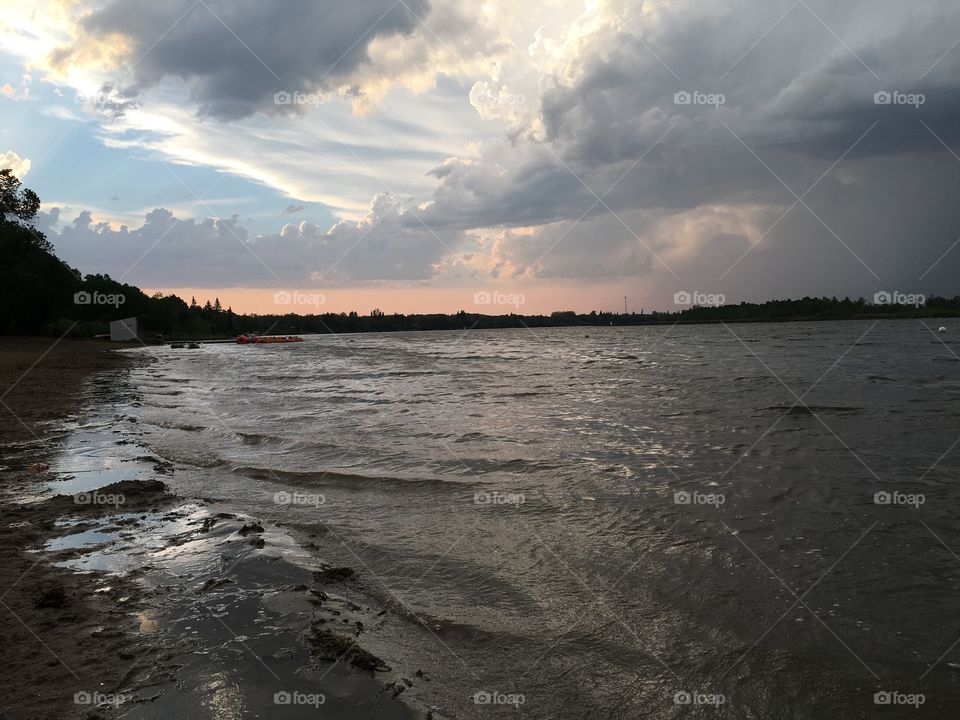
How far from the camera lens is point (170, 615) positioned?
5.20m

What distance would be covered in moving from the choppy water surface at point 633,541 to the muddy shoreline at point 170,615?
1.70 ft

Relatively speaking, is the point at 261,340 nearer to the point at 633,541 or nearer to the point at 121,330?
the point at 121,330

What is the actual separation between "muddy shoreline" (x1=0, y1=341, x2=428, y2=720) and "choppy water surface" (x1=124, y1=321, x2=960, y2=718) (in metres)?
0.52

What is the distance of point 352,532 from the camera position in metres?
8.41

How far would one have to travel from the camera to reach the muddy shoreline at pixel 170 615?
400cm

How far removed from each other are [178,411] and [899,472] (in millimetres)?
21501

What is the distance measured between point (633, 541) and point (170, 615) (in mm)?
5625

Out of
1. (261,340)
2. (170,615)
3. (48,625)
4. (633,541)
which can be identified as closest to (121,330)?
(261,340)

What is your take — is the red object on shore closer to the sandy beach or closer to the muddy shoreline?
the muddy shoreline

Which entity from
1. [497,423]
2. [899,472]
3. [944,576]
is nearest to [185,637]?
[944,576]

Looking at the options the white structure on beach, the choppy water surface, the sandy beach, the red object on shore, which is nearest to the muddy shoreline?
the sandy beach

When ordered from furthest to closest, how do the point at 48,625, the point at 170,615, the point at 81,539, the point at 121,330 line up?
the point at 121,330 → the point at 81,539 → the point at 170,615 → the point at 48,625

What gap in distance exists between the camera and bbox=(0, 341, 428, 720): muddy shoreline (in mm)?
4000

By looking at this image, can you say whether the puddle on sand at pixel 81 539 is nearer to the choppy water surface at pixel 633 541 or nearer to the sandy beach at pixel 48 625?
the sandy beach at pixel 48 625
